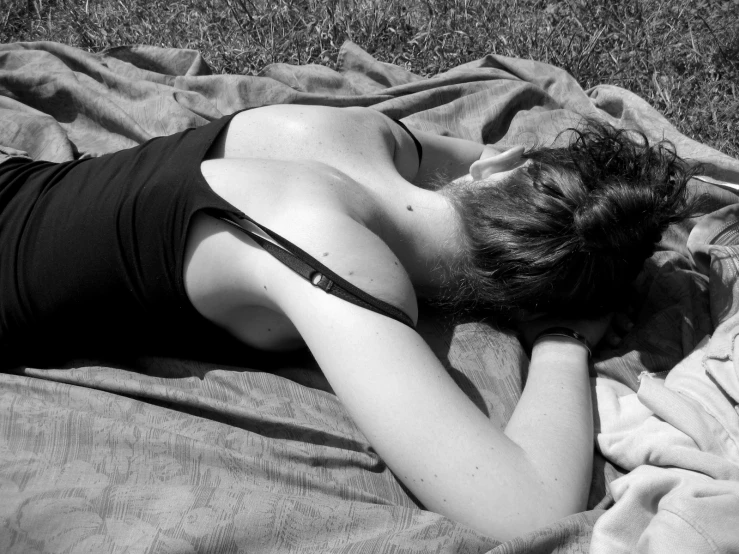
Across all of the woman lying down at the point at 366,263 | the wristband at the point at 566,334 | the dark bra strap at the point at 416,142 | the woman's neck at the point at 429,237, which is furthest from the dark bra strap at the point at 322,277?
the dark bra strap at the point at 416,142

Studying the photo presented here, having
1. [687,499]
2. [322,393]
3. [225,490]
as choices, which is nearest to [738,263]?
[687,499]

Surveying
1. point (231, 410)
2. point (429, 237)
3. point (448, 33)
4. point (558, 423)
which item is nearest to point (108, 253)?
point (231, 410)

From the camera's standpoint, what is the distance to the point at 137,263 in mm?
1687

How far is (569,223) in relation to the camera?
1.75 meters

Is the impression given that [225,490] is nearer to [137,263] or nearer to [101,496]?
[101,496]

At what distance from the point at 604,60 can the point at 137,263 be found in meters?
2.68

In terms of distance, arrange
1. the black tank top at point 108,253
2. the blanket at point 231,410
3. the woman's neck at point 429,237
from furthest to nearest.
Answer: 1. the woman's neck at point 429,237
2. the black tank top at point 108,253
3. the blanket at point 231,410

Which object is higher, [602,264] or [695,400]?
[602,264]

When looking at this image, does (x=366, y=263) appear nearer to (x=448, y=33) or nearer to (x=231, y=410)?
(x=231, y=410)

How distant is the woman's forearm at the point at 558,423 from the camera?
1539mm

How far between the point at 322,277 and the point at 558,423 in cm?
68

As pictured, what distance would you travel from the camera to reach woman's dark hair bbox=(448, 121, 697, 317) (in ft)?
5.72

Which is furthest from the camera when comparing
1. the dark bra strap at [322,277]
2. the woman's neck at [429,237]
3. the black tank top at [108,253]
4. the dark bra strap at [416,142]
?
the dark bra strap at [416,142]

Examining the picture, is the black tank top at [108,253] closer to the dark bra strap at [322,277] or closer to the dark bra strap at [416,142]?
the dark bra strap at [322,277]
